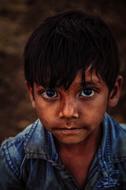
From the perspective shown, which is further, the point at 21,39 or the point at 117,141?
the point at 21,39

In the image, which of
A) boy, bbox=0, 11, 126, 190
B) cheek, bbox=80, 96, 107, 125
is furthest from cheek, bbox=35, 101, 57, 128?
cheek, bbox=80, 96, 107, 125

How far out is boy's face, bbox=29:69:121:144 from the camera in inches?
83.9

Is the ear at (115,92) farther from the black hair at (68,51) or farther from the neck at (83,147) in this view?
the neck at (83,147)

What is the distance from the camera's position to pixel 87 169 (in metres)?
2.49

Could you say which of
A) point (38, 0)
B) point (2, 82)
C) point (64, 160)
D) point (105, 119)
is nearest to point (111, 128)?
point (105, 119)

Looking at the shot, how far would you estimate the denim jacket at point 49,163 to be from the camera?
247 centimetres

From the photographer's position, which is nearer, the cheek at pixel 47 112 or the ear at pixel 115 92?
the cheek at pixel 47 112

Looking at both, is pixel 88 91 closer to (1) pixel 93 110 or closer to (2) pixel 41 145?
(1) pixel 93 110

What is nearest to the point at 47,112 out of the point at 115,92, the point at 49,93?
the point at 49,93

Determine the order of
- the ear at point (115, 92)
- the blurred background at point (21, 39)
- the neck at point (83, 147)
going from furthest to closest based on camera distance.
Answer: the blurred background at point (21, 39)
the neck at point (83, 147)
the ear at point (115, 92)

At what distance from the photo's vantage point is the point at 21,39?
16.0 ft

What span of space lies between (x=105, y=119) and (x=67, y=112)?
18.1 inches

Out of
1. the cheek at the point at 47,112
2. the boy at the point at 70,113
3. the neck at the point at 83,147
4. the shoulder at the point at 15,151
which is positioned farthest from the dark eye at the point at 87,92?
the shoulder at the point at 15,151

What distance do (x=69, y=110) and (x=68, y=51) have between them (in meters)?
0.20
